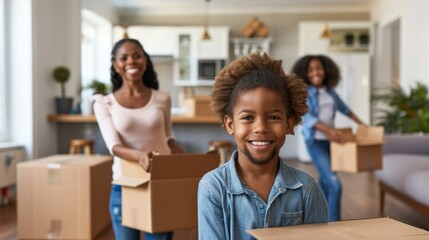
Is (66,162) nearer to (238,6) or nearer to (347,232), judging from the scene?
(347,232)

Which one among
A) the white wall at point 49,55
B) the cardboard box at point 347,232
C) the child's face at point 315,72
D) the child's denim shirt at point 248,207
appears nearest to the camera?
the cardboard box at point 347,232

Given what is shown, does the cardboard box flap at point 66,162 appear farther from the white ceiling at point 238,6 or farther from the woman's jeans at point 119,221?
the white ceiling at point 238,6

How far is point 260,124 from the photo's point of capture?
0.98m

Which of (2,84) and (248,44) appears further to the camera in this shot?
(248,44)

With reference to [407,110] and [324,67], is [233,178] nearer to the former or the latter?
[324,67]

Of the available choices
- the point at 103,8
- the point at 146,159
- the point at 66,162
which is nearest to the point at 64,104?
the point at 66,162

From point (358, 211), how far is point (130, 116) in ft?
9.27

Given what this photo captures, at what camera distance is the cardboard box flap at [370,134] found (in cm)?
295

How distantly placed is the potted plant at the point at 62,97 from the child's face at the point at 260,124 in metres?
4.04

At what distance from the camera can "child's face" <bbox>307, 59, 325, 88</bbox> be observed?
115 inches

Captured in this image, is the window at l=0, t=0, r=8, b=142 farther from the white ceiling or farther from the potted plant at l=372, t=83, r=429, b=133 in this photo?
the potted plant at l=372, t=83, r=429, b=133

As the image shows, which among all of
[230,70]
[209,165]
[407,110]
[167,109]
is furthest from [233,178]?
[407,110]

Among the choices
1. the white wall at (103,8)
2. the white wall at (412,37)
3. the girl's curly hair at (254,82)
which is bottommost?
the girl's curly hair at (254,82)

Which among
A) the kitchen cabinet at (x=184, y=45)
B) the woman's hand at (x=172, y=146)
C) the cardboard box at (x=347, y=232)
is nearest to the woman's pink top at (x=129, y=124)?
the woman's hand at (x=172, y=146)
